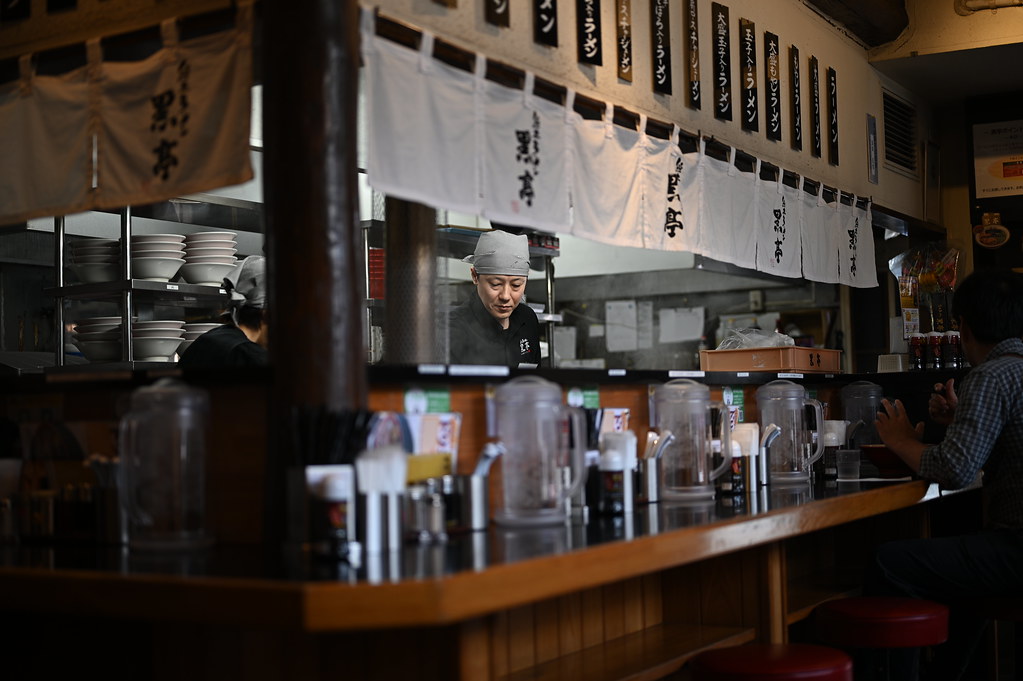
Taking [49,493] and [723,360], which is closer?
[49,493]

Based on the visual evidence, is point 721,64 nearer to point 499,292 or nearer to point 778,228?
point 778,228

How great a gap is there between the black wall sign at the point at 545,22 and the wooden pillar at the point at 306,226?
1.41m

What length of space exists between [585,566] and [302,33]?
141cm

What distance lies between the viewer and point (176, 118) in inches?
126

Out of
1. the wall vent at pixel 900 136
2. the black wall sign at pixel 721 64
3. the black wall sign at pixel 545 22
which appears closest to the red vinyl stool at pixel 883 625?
the black wall sign at pixel 545 22

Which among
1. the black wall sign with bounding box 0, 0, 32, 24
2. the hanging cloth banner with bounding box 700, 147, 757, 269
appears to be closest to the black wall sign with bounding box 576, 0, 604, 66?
the hanging cloth banner with bounding box 700, 147, 757, 269

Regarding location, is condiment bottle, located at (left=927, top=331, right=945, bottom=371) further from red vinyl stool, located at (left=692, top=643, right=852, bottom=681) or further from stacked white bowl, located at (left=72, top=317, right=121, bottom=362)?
stacked white bowl, located at (left=72, top=317, right=121, bottom=362)

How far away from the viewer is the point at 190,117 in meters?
3.17

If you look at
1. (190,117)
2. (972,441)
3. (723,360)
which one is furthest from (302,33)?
(723,360)

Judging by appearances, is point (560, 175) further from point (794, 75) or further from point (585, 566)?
point (794, 75)

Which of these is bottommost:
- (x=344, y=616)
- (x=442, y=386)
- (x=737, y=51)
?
(x=344, y=616)

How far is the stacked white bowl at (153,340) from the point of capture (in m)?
5.23

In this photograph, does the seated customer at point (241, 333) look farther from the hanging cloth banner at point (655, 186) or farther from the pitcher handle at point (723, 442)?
the pitcher handle at point (723, 442)

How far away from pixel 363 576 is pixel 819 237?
4.49m
